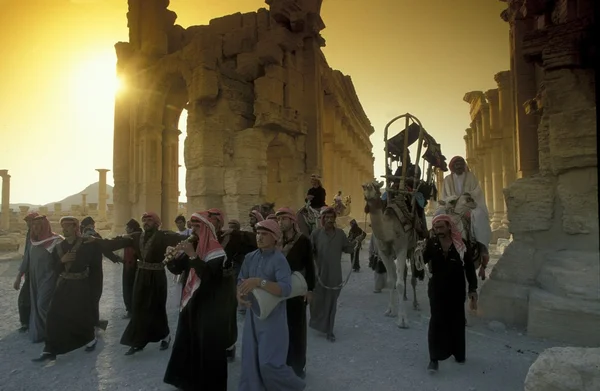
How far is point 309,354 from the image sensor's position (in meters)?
4.58

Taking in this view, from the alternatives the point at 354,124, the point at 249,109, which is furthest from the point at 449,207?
the point at 354,124

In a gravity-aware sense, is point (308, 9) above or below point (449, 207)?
above

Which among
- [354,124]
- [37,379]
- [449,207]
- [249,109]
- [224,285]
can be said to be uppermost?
[354,124]

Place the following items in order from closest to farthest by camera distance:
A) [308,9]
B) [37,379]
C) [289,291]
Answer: [289,291] → [37,379] → [308,9]

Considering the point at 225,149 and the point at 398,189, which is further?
the point at 225,149

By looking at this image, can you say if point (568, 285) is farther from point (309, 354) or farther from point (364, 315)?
point (309, 354)

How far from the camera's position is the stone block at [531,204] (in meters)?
5.61

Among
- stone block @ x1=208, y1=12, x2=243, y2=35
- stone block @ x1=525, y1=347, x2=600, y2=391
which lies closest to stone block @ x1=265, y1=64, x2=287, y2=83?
stone block @ x1=208, y1=12, x2=243, y2=35

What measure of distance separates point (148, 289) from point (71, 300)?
0.93 m

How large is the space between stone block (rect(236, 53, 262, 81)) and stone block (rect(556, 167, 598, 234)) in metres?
10.2

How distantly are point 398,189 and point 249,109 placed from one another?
7.83 metres

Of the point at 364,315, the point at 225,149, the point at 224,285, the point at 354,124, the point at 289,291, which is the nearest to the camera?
the point at 289,291

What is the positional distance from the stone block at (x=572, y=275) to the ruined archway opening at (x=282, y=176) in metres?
9.40

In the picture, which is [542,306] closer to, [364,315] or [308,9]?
[364,315]
